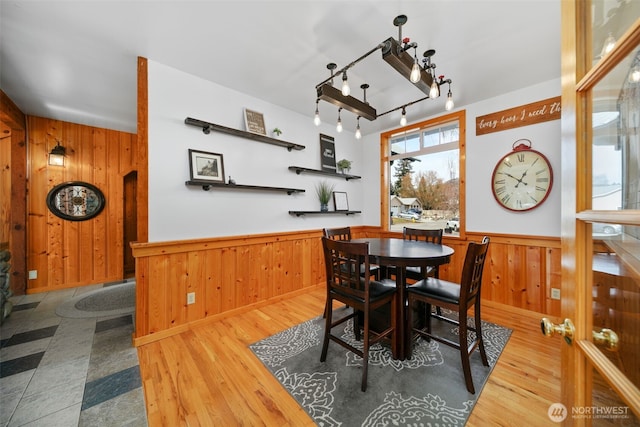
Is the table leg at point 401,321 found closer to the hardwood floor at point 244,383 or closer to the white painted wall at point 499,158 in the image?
the hardwood floor at point 244,383

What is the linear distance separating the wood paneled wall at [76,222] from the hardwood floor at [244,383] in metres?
2.81

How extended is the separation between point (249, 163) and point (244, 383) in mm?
2214

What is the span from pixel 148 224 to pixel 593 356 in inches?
111

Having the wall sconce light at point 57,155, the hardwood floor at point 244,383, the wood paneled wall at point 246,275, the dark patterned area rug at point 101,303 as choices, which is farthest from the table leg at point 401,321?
the wall sconce light at point 57,155

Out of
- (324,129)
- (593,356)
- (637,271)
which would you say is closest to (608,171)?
(637,271)

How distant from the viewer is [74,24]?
1829 mm

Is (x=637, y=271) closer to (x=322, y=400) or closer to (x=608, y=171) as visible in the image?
(x=608, y=171)

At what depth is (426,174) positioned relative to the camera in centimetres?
371

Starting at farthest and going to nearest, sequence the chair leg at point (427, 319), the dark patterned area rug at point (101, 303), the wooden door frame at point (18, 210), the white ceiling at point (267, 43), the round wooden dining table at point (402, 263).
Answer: the wooden door frame at point (18, 210), the dark patterned area rug at point (101, 303), the chair leg at point (427, 319), the round wooden dining table at point (402, 263), the white ceiling at point (267, 43)

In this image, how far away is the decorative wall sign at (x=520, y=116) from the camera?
2.60 m

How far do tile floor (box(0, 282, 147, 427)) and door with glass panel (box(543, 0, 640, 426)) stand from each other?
204cm

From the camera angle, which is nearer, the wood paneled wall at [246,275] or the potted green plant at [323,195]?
the wood paneled wall at [246,275]

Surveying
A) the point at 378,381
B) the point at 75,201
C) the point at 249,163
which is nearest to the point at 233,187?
the point at 249,163

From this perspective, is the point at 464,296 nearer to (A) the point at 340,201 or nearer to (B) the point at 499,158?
(B) the point at 499,158
